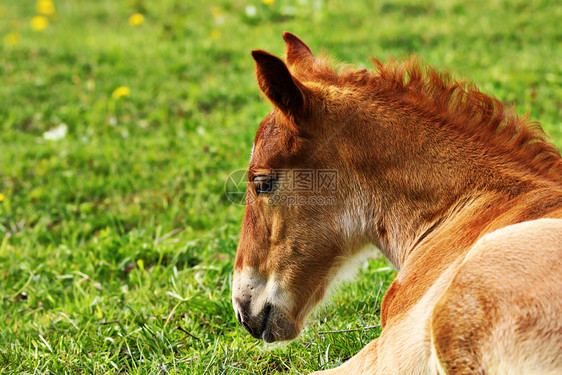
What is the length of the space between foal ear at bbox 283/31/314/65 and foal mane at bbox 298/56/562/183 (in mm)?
235

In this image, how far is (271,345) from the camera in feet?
11.2

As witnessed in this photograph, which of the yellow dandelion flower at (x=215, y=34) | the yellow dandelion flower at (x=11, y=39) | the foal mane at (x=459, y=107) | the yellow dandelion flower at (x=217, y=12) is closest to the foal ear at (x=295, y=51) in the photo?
the foal mane at (x=459, y=107)

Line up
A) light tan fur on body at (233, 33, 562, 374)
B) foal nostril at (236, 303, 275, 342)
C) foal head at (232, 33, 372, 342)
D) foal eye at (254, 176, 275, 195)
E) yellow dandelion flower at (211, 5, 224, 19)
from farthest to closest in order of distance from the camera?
yellow dandelion flower at (211, 5, 224, 19) → foal nostril at (236, 303, 275, 342) → foal eye at (254, 176, 275, 195) → foal head at (232, 33, 372, 342) → light tan fur on body at (233, 33, 562, 374)

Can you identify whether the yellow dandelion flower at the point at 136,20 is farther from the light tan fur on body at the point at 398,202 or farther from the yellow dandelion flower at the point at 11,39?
the light tan fur on body at the point at 398,202

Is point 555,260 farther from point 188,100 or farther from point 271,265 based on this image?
point 188,100

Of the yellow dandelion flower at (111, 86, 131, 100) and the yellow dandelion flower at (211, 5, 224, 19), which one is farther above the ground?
the yellow dandelion flower at (211, 5, 224, 19)

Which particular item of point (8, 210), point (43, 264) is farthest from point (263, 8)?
point (43, 264)

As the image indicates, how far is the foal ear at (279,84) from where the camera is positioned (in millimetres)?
2738

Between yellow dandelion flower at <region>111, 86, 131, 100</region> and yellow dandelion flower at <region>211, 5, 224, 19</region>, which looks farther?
yellow dandelion flower at <region>211, 5, 224, 19</region>

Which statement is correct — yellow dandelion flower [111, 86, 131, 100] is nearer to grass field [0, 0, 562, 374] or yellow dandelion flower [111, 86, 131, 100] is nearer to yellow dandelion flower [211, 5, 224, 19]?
grass field [0, 0, 562, 374]

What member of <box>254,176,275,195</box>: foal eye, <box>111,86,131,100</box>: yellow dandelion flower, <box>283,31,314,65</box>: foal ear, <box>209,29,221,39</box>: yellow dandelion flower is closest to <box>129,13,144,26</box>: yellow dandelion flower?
<box>209,29,221,39</box>: yellow dandelion flower

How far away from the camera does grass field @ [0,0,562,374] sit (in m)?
3.58

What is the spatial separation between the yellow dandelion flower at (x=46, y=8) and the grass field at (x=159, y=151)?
0.09 feet

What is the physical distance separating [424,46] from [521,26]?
1.45 m
